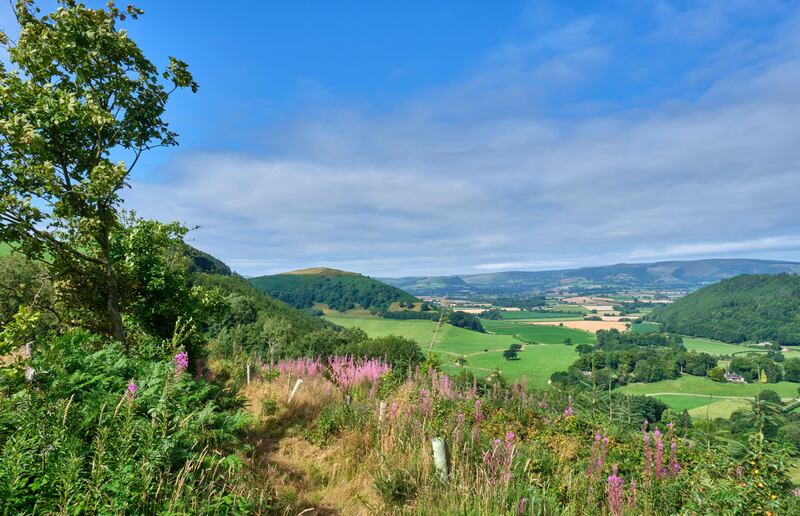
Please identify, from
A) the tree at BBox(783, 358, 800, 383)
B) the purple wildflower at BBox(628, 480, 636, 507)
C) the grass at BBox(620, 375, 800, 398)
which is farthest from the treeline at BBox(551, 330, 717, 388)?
the purple wildflower at BBox(628, 480, 636, 507)

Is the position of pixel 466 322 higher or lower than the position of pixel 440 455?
lower

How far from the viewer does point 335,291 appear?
158625 mm

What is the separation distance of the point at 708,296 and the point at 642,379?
157 m

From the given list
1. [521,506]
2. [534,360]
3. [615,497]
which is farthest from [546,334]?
[521,506]

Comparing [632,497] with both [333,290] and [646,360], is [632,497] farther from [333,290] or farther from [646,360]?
[333,290]

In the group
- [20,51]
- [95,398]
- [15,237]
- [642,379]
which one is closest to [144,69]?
[20,51]

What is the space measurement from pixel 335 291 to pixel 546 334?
3493 inches

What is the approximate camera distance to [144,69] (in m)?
7.07

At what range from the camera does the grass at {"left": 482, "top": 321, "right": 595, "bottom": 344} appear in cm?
9169

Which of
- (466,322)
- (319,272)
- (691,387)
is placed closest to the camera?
(691,387)

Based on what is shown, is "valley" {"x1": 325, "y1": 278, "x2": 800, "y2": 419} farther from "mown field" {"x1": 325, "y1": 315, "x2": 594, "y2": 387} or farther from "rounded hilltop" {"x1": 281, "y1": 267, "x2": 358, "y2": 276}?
"rounded hilltop" {"x1": 281, "y1": 267, "x2": 358, "y2": 276}

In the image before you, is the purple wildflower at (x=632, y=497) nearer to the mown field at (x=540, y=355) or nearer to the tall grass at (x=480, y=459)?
the tall grass at (x=480, y=459)

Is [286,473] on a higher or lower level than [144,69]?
lower

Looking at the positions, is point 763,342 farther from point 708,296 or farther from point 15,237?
point 15,237
